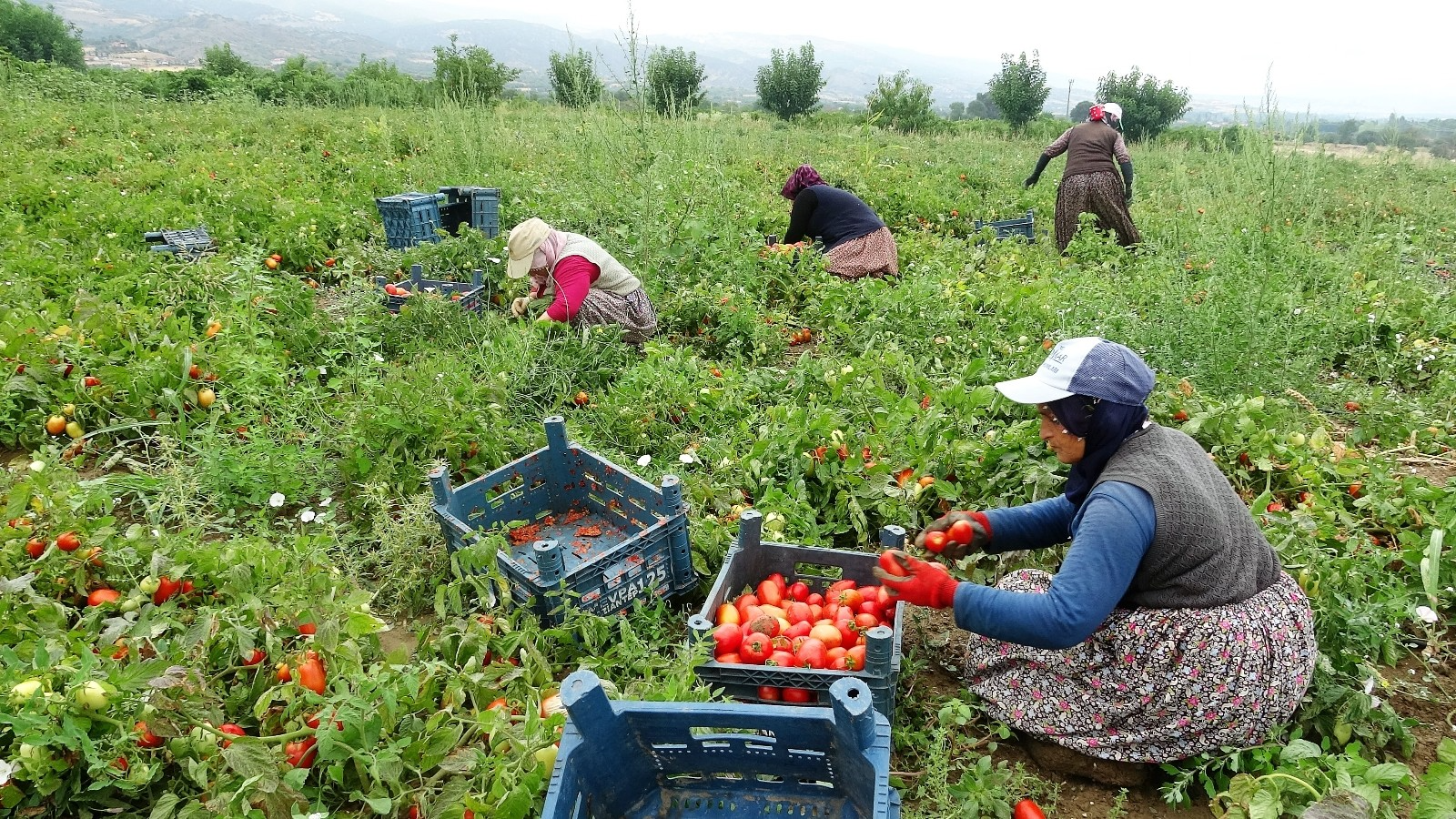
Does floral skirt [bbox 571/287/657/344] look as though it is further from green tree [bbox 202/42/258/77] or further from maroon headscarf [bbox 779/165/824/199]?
green tree [bbox 202/42/258/77]

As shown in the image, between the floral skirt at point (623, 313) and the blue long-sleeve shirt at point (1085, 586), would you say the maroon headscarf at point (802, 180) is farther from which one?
the blue long-sleeve shirt at point (1085, 586)

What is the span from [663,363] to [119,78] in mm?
18470

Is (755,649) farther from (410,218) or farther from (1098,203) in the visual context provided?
(1098,203)

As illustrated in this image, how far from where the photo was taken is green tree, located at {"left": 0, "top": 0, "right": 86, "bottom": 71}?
28375 millimetres

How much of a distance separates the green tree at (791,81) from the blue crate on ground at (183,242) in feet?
90.5

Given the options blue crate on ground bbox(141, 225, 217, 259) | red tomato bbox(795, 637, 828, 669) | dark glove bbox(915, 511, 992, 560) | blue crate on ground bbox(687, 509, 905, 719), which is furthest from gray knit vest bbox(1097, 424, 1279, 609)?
blue crate on ground bbox(141, 225, 217, 259)

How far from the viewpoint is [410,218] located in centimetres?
563

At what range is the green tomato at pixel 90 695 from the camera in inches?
67.2

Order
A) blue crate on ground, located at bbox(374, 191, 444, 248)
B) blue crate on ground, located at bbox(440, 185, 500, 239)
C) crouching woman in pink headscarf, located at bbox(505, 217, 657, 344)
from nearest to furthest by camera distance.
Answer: crouching woman in pink headscarf, located at bbox(505, 217, 657, 344), blue crate on ground, located at bbox(374, 191, 444, 248), blue crate on ground, located at bbox(440, 185, 500, 239)

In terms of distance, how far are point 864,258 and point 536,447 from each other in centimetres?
319

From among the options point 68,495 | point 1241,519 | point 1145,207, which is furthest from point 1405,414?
point 1145,207

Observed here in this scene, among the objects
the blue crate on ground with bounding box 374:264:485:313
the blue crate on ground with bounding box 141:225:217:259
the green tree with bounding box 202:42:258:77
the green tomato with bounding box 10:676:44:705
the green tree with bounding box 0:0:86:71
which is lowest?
the green tomato with bounding box 10:676:44:705

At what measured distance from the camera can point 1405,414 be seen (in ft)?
11.8

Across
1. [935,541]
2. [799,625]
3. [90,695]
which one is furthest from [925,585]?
[90,695]
